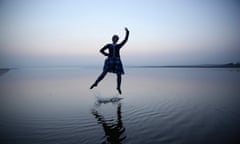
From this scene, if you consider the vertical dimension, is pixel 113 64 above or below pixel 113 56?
below

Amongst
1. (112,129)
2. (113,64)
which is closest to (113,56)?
(113,64)

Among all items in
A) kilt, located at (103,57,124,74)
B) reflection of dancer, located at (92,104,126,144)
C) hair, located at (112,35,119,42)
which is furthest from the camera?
kilt, located at (103,57,124,74)

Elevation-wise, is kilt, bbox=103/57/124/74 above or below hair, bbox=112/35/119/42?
below

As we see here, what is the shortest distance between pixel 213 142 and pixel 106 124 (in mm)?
2760

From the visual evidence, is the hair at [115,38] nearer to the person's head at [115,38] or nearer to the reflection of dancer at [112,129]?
the person's head at [115,38]

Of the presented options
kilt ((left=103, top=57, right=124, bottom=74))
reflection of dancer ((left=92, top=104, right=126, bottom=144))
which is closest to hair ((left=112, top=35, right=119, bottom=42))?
kilt ((left=103, top=57, right=124, bottom=74))

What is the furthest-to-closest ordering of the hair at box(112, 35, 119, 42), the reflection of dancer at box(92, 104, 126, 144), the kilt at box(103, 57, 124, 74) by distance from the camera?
the kilt at box(103, 57, 124, 74)
the hair at box(112, 35, 119, 42)
the reflection of dancer at box(92, 104, 126, 144)

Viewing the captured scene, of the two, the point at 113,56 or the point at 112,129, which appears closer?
the point at 112,129

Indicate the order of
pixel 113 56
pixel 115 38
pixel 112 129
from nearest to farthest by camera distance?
pixel 112 129 < pixel 115 38 < pixel 113 56

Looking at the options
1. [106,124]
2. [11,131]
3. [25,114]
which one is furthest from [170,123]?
[25,114]

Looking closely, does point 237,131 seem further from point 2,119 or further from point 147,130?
point 2,119

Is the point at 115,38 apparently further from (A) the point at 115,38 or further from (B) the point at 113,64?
(B) the point at 113,64

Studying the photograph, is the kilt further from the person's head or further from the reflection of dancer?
the reflection of dancer

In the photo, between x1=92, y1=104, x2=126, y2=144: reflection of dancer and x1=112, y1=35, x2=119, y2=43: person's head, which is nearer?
x1=92, y1=104, x2=126, y2=144: reflection of dancer
